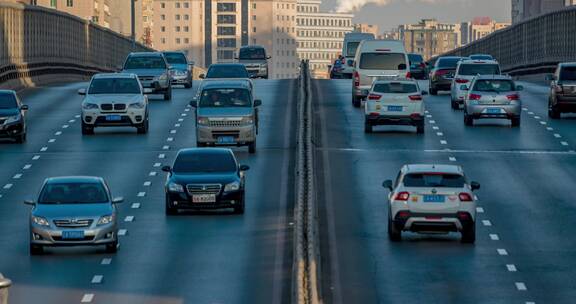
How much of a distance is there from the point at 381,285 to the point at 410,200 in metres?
4.11

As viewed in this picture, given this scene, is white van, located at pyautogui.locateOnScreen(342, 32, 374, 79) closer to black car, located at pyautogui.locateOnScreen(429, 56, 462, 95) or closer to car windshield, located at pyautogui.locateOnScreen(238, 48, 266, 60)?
car windshield, located at pyautogui.locateOnScreen(238, 48, 266, 60)

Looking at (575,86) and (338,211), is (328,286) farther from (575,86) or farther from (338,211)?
(575,86)

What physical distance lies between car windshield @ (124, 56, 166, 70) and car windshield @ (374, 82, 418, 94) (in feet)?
52.4

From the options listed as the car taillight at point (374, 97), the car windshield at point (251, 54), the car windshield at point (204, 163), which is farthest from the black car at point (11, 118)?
the car windshield at point (251, 54)

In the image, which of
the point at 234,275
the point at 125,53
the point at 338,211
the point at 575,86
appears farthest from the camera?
the point at 125,53

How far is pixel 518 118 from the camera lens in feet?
174

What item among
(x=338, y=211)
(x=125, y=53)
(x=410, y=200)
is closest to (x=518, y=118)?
(x=338, y=211)

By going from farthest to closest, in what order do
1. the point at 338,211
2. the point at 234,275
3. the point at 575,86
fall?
1. the point at 575,86
2. the point at 338,211
3. the point at 234,275

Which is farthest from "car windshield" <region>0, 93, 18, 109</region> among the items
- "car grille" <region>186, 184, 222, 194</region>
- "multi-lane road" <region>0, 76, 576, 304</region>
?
"car grille" <region>186, 184, 222, 194</region>

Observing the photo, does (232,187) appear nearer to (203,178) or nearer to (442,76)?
(203,178)

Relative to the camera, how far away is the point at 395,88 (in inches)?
1998

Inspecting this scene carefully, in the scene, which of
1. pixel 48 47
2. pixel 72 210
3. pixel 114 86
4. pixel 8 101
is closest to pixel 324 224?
pixel 72 210

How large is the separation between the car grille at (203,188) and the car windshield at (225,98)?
39.4 feet

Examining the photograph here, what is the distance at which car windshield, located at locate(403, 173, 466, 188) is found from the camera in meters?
31.0
